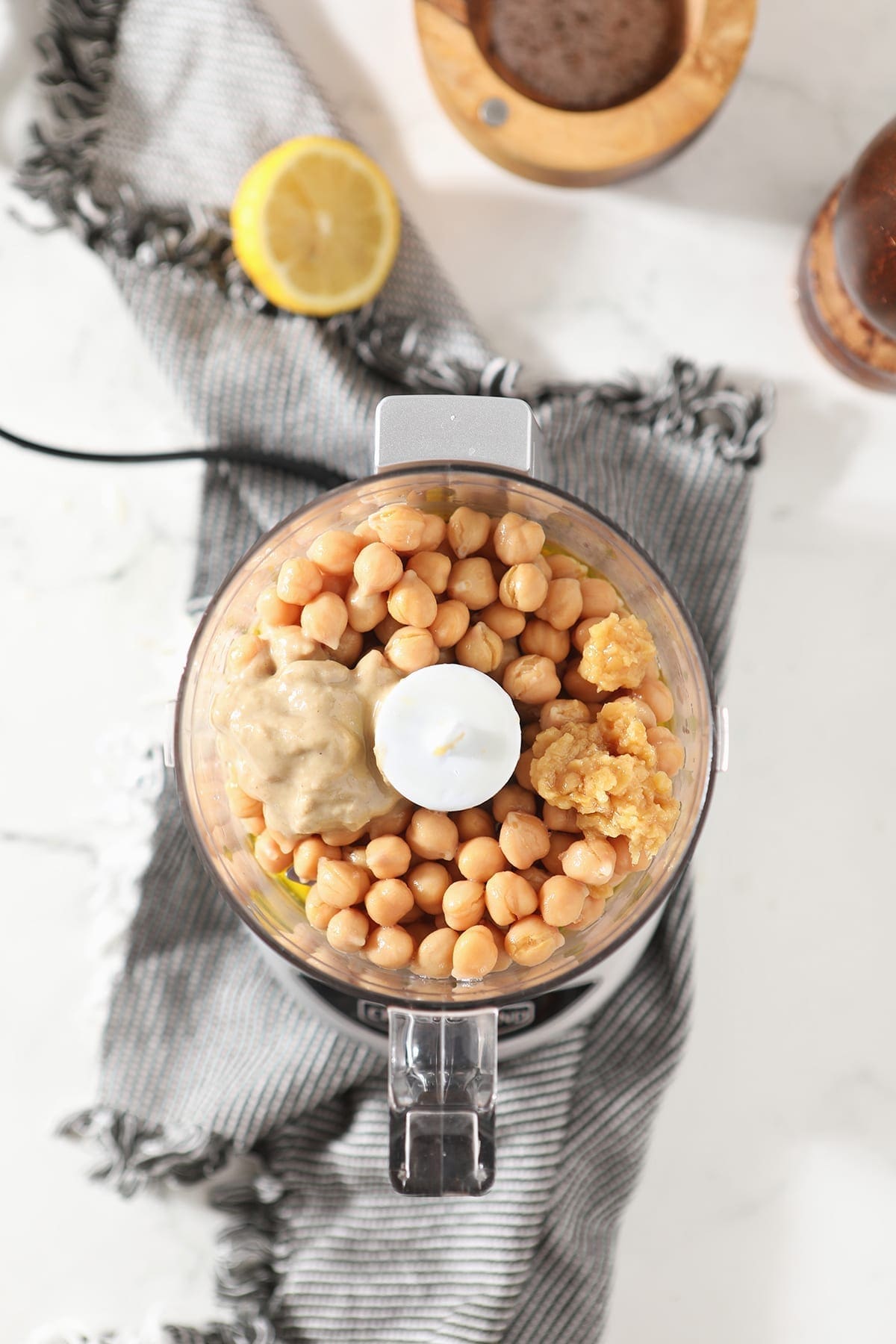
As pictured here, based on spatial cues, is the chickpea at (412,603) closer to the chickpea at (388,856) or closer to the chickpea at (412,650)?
the chickpea at (412,650)

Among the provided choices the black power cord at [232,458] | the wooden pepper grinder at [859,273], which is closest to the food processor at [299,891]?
the black power cord at [232,458]

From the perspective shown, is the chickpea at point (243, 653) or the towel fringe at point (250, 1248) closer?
the chickpea at point (243, 653)

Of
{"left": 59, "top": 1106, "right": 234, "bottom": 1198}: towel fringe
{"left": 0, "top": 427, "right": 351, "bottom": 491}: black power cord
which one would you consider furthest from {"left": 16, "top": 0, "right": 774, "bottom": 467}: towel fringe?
{"left": 59, "top": 1106, "right": 234, "bottom": 1198}: towel fringe

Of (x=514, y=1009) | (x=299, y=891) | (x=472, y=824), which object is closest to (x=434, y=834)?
(x=472, y=824)

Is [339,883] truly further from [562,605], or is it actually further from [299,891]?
[562,605]

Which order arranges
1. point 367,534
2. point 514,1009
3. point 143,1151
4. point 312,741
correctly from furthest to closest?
point 143,1151
point 514,1009
point 367,534
point 312,741

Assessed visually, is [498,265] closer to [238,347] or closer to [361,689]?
[238,347]

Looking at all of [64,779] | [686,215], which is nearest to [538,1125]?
[64,779]
